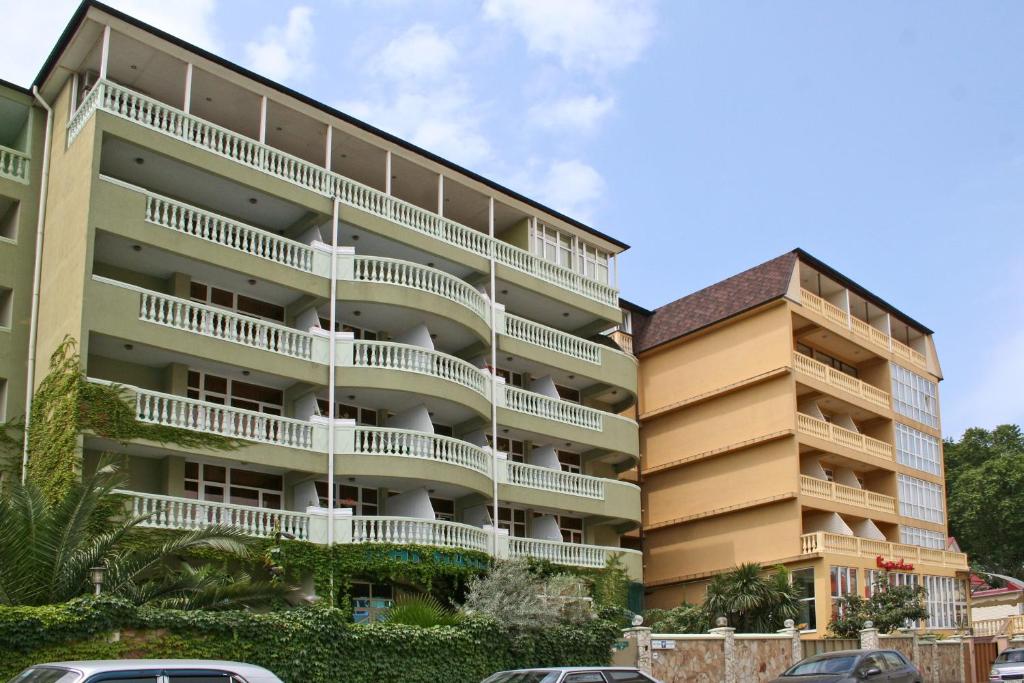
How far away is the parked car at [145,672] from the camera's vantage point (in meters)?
12.3

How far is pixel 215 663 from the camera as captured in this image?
13.5 m

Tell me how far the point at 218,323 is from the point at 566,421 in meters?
13.3

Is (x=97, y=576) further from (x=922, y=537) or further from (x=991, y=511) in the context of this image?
(x=991, y=511)

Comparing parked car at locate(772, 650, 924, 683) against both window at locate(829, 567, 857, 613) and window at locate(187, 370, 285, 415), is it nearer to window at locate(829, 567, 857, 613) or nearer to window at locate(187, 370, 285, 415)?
window at locate(187, 370, 285, 415)

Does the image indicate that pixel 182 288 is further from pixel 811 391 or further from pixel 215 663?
pixel 811 391

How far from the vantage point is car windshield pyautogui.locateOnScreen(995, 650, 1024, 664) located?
33.5 m

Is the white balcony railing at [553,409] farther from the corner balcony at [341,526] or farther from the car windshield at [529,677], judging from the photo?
the car windshield at [529,677]

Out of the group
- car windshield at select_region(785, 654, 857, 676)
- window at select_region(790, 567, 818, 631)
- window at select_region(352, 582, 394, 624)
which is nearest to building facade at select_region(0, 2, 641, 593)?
window at select_region(352, 582, 394, 624)

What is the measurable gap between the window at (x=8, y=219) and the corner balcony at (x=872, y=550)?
27279mm

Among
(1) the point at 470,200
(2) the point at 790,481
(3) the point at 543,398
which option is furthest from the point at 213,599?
(2) the point at 790,481

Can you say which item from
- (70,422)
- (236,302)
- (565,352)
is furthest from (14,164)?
(565,352)

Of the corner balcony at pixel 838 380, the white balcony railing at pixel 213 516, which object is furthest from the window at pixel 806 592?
the white balcony railing at pixel 213 516

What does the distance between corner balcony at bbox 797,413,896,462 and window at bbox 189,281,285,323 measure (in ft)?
65.1

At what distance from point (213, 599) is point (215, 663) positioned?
896 centimetres
